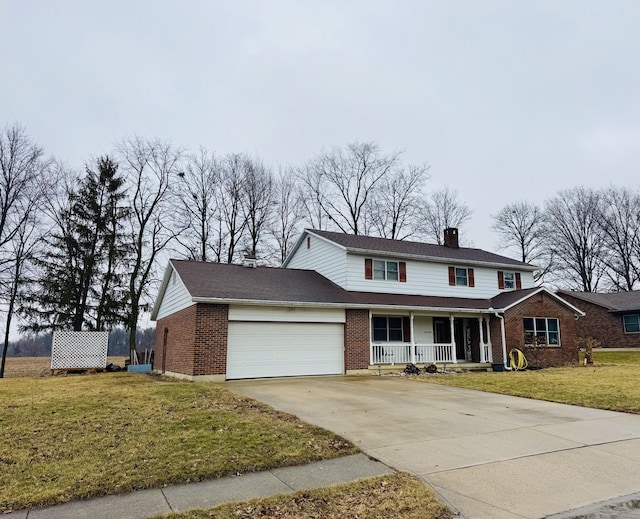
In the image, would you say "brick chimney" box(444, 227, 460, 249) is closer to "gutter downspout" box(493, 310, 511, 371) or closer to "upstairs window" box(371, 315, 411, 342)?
"gutter downspout" box(493, 310, 511, 371)

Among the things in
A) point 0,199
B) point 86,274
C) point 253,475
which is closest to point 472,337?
point 253,475

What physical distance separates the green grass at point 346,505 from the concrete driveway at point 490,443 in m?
0.31

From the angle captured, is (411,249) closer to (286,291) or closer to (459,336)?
(459,336)

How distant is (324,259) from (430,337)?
623 centimetres

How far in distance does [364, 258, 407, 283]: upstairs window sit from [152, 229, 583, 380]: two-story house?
0.16ft

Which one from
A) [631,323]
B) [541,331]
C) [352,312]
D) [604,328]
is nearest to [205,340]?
[352,312]

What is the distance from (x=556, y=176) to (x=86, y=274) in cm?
4462

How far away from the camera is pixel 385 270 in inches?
771

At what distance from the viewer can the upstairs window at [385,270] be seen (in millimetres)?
19097

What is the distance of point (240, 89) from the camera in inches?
680

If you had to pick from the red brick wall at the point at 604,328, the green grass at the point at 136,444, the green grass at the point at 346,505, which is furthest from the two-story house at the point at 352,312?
the red brick wall at the point at 604,328

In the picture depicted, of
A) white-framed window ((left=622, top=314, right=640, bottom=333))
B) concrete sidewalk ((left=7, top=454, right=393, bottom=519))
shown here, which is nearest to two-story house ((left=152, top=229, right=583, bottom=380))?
concrete sidewalk ((left=7, top=454, right=393, bottom=519))

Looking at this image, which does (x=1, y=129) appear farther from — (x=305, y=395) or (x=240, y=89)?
(x=305, y=395)

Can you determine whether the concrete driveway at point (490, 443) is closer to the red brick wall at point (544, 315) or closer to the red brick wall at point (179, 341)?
the red brick wall at point (179, 341)
